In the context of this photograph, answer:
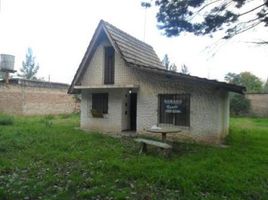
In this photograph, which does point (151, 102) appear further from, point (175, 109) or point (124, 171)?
point (124, 171)

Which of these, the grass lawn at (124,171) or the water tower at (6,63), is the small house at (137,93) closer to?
the grass lawn at (124,171)

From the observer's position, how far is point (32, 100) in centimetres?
2697

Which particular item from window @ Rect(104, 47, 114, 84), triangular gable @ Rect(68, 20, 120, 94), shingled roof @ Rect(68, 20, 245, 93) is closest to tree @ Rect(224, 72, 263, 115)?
shingled roof @ Rect(68, 20, 245, 93)

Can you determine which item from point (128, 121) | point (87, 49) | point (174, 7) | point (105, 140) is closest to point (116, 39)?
point (87, 49)

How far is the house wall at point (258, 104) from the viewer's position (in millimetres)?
30438

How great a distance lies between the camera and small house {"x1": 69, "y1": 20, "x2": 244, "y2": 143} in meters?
13.0

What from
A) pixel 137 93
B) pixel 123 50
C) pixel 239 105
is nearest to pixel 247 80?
pixel 239 105

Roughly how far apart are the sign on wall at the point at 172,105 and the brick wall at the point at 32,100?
644 inches

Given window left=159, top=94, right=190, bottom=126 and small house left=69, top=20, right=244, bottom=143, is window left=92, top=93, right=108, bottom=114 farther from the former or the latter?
window left=159, top=94, right=190, bottom=126

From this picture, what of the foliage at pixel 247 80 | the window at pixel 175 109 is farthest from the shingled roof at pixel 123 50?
the foliage at pixel 247 80

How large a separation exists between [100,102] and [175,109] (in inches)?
192

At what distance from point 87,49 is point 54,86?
45.9 ft

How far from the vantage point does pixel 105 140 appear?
1331cm

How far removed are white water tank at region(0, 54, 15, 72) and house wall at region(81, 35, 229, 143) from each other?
9377 millimetres
